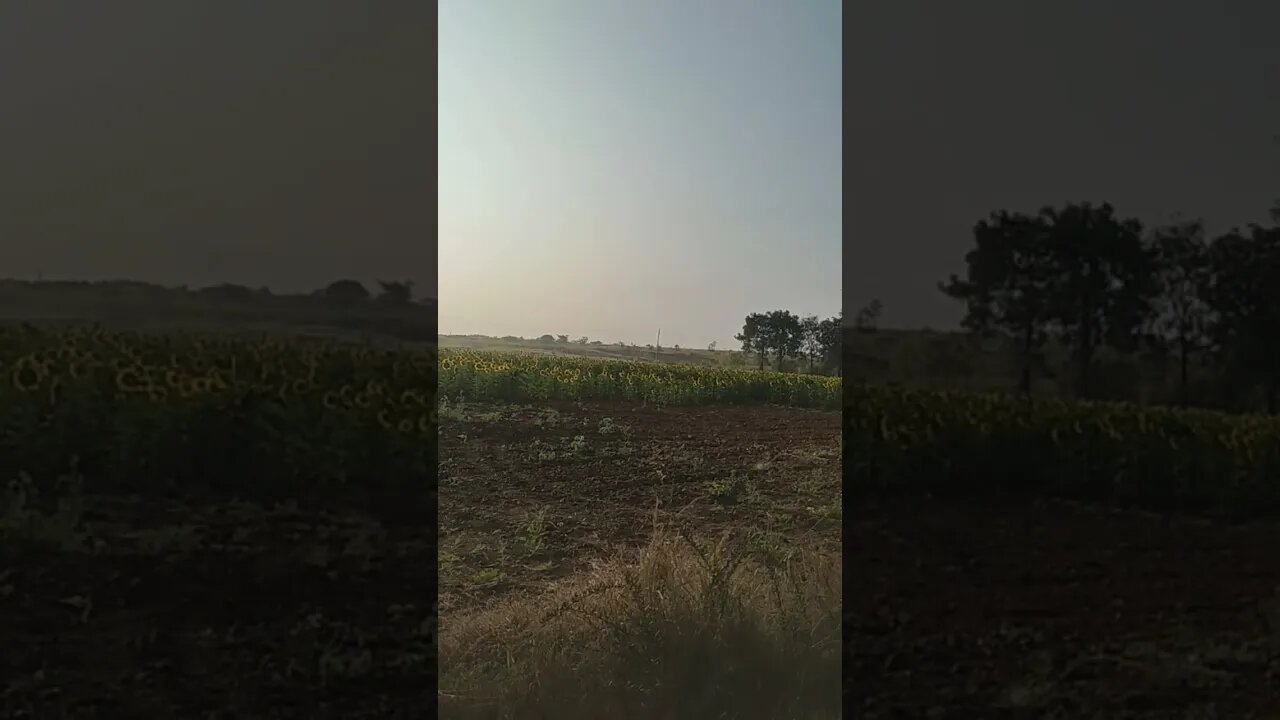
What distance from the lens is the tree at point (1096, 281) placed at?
183cm

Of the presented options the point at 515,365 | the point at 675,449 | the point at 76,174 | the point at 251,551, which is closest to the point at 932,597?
the point at 675,449

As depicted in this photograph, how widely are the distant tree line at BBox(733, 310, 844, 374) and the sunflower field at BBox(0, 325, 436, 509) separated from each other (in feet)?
3.19

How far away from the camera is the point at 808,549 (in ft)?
7.19

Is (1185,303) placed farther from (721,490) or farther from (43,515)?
(43,515)

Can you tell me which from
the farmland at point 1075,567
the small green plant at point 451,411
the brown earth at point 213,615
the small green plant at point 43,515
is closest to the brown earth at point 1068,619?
the farmland at point 1075,567

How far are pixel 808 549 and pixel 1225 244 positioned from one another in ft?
3.66

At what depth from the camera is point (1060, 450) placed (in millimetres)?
1822

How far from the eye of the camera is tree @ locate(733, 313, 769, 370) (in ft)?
7.72

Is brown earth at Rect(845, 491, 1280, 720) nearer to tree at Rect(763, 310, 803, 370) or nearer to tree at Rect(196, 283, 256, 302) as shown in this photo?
tree at Rect(763, 310, 803, 370)

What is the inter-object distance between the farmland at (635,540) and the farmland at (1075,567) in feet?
0.67

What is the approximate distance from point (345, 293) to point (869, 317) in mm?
1081

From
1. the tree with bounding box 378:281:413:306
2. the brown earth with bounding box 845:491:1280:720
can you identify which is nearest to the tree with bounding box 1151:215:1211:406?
the brown earth with bounding box 845:491:1280:720

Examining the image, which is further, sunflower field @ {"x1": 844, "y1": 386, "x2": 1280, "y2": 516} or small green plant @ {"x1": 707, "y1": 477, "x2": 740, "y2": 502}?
small green plant @ {"x1": 707, "y1": 477, "x2": 740, "y2": 502}

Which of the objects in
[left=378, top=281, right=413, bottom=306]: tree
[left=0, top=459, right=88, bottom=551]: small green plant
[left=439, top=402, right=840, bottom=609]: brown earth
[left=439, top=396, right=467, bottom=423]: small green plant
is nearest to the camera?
[left=0, top=459, right=88, bottom=551]: small green plant
